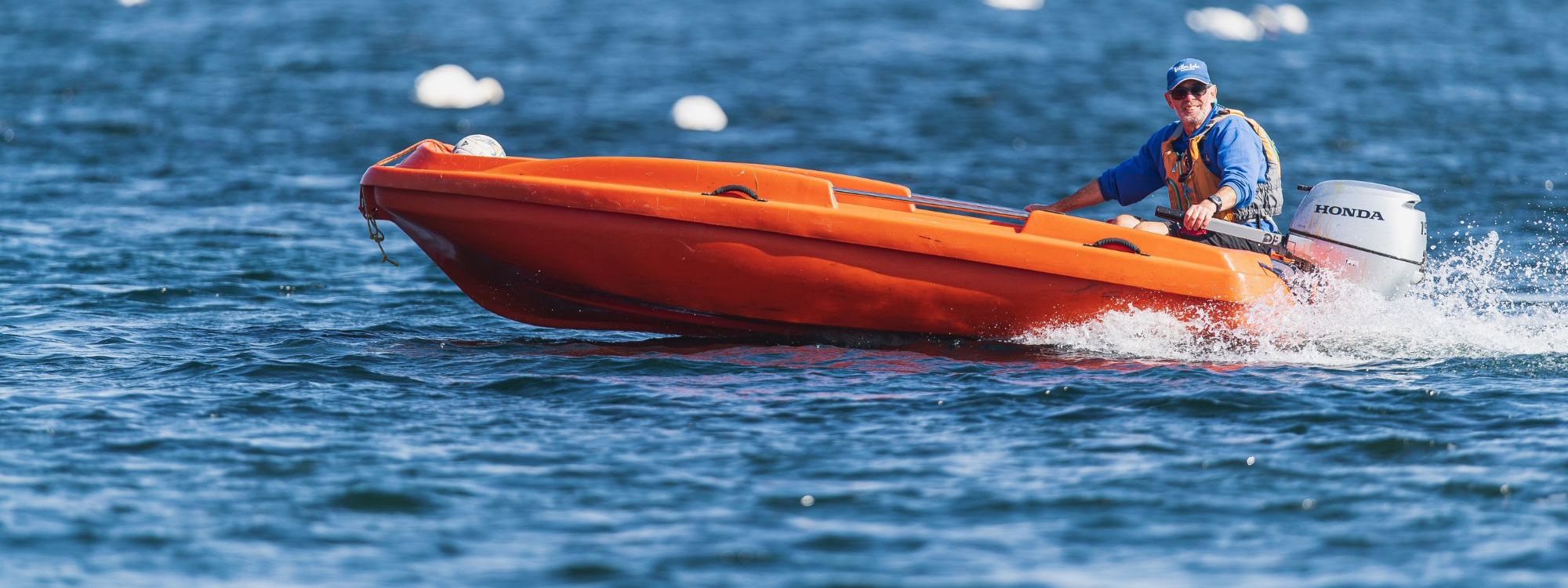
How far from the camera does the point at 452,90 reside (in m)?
17.0

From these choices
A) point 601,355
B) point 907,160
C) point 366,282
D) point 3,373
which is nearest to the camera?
point 3,373

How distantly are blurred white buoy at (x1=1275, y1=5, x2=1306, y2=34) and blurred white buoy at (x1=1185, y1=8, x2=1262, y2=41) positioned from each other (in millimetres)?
421

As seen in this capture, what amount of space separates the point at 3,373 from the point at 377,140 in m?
8.29

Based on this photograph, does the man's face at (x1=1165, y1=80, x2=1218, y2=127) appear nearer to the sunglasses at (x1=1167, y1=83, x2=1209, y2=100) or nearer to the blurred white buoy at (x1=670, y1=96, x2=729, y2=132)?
the sunglasses at (x1=1167, y1=83, x2=1209, y2=100)

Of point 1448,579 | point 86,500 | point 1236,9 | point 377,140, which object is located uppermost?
point 1236,9

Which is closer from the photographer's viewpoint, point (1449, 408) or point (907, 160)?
point (1449, 408)

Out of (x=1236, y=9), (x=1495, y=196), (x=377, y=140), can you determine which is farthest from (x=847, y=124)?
(x=1236, y=9)

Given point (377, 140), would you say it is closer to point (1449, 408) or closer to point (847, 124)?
point (847, 124)

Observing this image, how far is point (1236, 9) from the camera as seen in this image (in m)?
27.8

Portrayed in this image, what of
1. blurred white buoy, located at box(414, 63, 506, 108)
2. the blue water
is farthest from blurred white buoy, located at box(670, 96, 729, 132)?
the blue water

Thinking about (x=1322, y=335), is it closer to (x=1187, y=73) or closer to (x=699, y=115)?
(x=1187, y=73)

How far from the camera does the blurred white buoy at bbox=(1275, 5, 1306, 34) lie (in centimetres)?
2500

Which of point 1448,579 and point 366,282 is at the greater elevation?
point 366,282

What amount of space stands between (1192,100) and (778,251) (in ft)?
5.88
